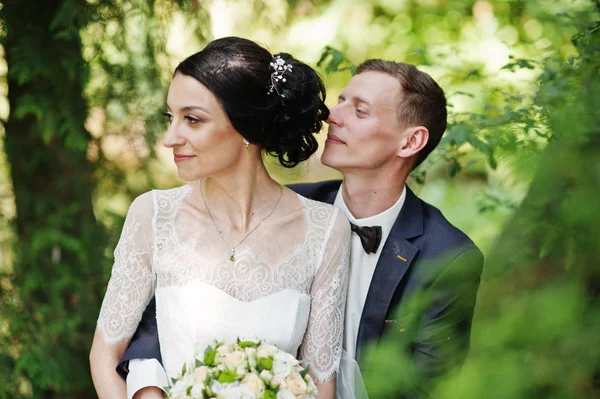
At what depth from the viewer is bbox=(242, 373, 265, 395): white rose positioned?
1.97 metres

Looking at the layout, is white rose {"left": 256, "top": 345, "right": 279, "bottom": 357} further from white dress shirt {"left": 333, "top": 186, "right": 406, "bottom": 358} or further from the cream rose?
white dress shirt {"left": 333, "top": 186, "right": 406, "bottom": 358}

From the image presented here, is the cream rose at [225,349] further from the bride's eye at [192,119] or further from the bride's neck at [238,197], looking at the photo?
the bride's eye at [192,119]

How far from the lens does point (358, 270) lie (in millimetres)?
3021

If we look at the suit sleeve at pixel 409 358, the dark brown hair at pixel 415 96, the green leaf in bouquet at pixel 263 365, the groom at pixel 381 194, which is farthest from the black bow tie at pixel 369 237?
the suit sleeve at pixel 409 358

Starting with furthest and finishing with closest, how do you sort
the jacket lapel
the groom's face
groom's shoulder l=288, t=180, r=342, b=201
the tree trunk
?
the tree trunk, groom's shoulder l=288, t=180, r=342, b=201, the groom's face, the jacket lapel

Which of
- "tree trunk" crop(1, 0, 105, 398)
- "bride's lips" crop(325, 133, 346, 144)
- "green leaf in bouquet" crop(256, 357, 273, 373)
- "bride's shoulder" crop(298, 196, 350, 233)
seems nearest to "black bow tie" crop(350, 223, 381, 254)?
"bride's shoulder" crop(298, 196, 350, 233)

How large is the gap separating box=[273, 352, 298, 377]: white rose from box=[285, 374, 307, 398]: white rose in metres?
0.02

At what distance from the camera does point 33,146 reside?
4.09 m

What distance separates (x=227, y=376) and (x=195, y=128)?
93cm

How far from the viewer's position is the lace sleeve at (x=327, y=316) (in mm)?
2621

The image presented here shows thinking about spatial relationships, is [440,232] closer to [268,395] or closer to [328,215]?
[328,215]

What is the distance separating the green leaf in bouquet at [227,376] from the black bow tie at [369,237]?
1.11 metres

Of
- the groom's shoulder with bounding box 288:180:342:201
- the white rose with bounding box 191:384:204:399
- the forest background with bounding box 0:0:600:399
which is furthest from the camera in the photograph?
the forest background with bounding box 0:0:600:399

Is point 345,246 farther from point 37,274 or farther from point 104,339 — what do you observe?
point 37,274
